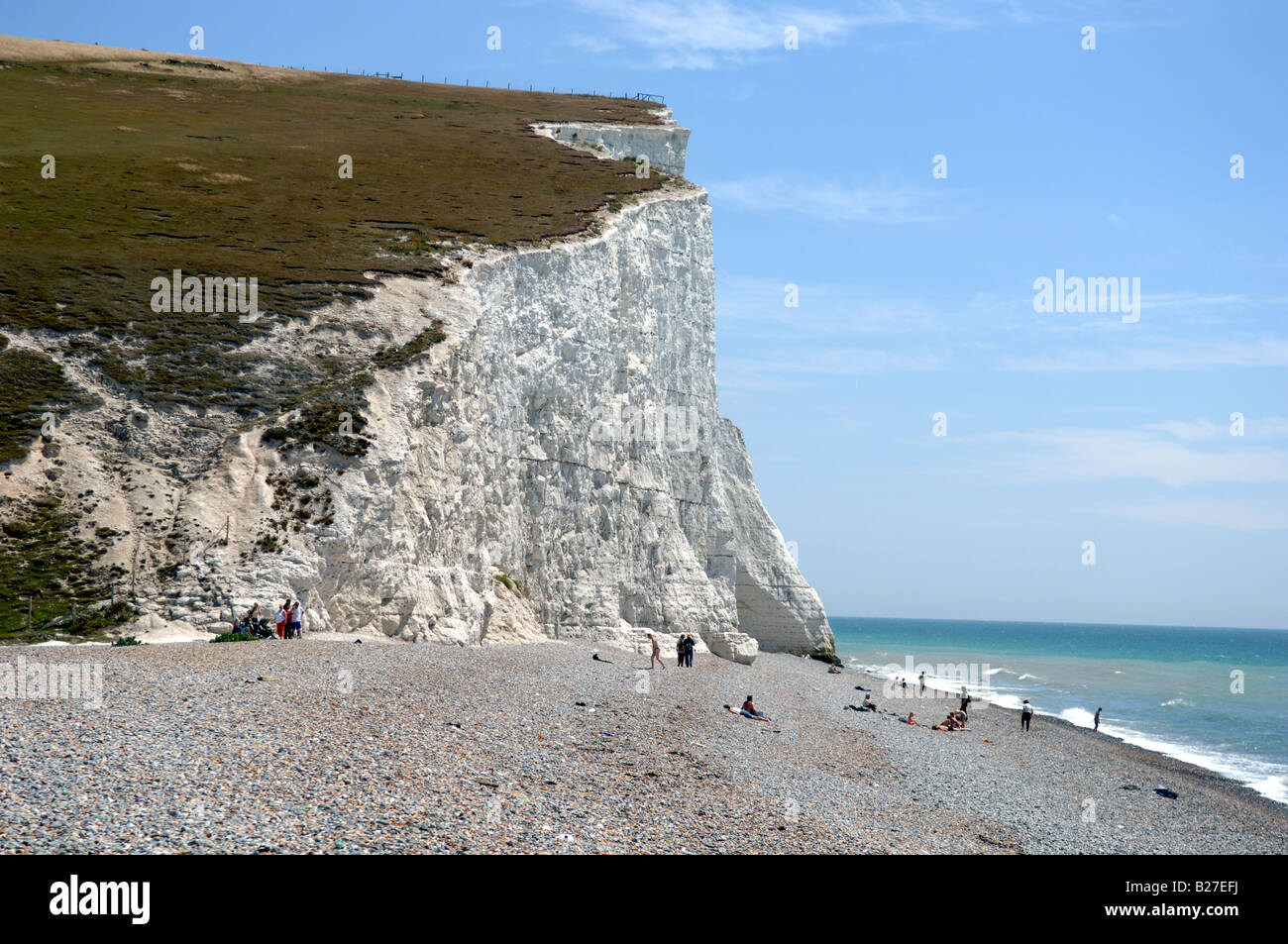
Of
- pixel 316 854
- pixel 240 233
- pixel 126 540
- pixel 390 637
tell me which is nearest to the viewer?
pixel 316 854

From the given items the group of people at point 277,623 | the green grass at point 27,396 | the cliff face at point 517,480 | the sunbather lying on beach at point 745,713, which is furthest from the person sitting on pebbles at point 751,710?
the green grass at point 27,396

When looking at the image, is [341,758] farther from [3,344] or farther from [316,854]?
[3,344]

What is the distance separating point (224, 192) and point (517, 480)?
Result: 67.8ft

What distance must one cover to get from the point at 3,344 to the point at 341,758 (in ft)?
70.2

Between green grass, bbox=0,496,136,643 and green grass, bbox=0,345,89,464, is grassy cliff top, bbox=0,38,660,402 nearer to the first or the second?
green grass, bbox=0,345,89,464

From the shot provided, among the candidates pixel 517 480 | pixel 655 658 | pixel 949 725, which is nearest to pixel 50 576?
pixel 517 480

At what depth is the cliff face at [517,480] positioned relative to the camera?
992 inches

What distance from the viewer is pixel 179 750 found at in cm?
1241

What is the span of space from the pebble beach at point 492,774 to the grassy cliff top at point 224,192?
1343 cm

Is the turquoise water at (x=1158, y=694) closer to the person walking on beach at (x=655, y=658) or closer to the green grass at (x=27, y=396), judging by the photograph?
the person walking on beach at (x=655, y=658)

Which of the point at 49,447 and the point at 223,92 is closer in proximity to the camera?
the point at 49,447

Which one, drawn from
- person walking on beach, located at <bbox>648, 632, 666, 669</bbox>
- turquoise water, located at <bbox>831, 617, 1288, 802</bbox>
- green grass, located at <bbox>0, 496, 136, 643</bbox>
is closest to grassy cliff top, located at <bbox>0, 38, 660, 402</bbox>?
green grass, located at <bbox>0, 496, 136, 643</bbox>

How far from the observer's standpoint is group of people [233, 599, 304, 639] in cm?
2253
